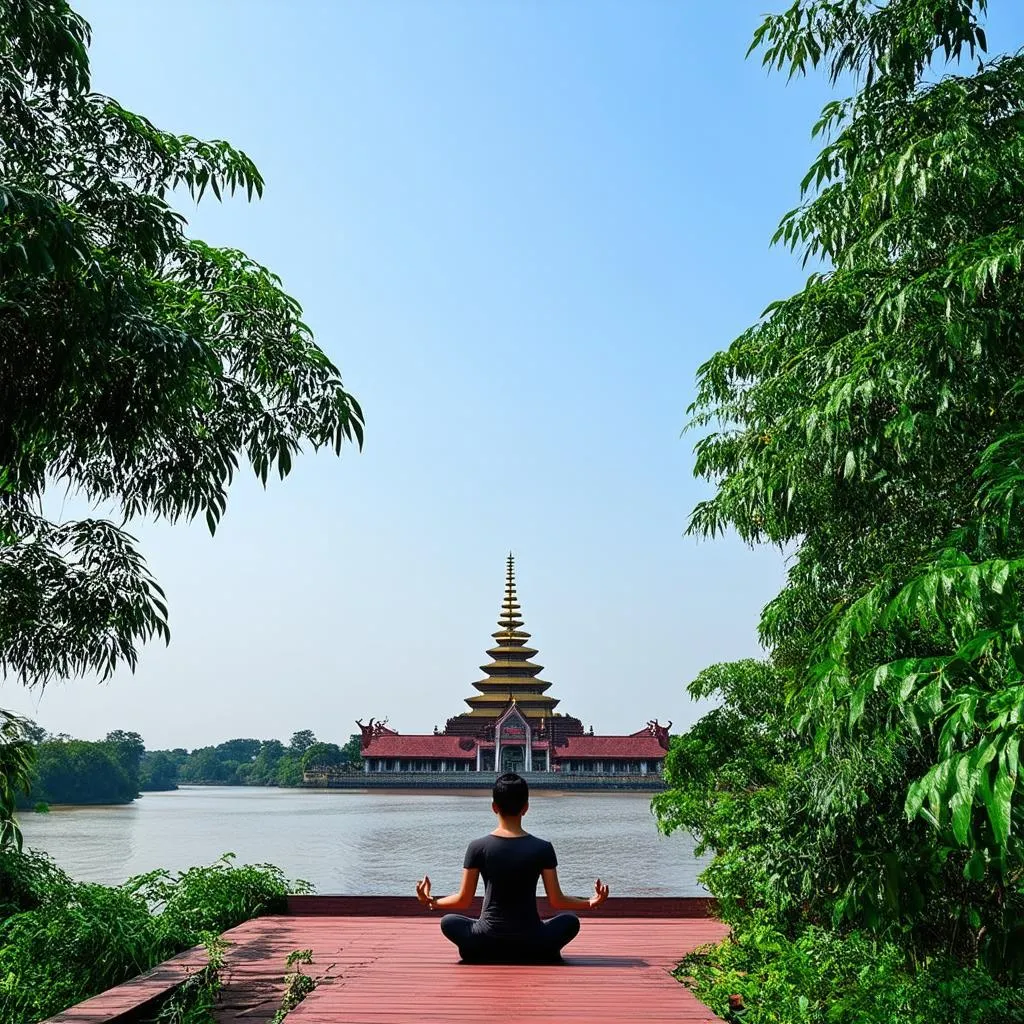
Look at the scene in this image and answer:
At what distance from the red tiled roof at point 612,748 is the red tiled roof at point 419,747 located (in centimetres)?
525

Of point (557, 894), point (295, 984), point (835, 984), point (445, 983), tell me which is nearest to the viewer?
point (445, 983)

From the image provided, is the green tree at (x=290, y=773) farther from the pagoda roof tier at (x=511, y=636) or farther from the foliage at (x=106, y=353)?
the foliage at (x=106, y=353)

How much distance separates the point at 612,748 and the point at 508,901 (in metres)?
58.1

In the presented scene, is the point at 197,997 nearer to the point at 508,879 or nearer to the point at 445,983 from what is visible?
the point at 445,983

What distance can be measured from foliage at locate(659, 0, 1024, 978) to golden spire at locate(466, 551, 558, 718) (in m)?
57.0

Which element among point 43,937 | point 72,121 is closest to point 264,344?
point 72,121

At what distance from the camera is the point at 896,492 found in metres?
4.78

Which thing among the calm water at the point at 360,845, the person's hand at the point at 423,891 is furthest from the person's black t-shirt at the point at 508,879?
the calm water at the point at 360,845

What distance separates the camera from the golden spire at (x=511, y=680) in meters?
63.2

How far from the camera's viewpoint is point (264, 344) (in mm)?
6535

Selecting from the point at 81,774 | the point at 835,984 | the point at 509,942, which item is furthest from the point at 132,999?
the point at 81,774

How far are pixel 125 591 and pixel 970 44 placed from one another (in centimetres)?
538

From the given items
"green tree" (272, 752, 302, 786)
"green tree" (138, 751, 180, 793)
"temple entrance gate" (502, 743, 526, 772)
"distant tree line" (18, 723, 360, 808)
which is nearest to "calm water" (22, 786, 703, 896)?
"distant tree line" (18, 723, 360, 808)

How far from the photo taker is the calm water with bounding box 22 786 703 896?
50.1 feet
